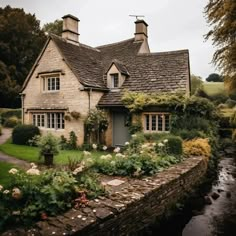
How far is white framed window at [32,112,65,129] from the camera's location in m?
20.4

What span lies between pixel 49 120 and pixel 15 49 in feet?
73.6

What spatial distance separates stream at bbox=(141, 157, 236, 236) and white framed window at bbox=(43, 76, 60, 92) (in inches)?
564

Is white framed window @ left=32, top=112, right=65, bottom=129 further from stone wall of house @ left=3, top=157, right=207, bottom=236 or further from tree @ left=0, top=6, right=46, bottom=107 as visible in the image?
tree @ left=0, top=6, right=46, bottom=107

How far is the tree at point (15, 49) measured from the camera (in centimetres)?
3606

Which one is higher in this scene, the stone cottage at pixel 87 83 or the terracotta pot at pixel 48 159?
the stone cottage at pixel 87 83

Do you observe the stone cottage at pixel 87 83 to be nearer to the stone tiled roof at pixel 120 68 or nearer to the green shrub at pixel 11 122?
the stone tiled roof at pixel 120 68

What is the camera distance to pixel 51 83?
21.1m

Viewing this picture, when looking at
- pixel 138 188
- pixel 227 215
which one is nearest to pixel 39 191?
pixel 138 188

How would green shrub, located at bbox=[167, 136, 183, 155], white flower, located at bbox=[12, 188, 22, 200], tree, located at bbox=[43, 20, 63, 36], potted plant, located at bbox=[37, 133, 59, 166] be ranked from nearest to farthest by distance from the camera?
white flower, located at bbox=[12, 188, 22, 200] < green shrub, located at bbox=[167, 136, 183, 155] < potted plant, located at bbox=[37, 133, 59, 166] < tree, located at bbox=[43, 20, 63, 36]

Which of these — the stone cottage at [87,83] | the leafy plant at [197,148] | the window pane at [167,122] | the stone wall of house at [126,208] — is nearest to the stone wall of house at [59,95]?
the stone cottage at [87,83]

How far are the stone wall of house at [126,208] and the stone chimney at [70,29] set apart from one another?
668 inches

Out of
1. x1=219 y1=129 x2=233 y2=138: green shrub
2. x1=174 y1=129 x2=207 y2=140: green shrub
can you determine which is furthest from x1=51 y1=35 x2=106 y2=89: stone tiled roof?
x1=219 y1=129 x2=233 y2=138: green shrub

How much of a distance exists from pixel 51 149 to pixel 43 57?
11.6 metres

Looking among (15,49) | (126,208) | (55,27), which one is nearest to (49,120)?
(126,208)
